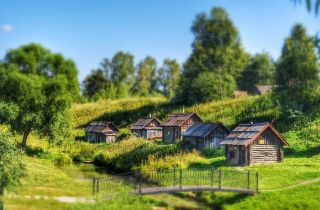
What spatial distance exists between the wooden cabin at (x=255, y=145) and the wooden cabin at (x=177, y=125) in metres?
18.0

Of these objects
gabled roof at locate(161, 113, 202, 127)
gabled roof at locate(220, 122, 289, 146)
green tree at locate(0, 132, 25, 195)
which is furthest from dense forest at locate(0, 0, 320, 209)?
gabled roof at locate(161, 113, 202, 127)

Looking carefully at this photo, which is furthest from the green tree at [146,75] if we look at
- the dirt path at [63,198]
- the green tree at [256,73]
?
the dirt path at [63,198]

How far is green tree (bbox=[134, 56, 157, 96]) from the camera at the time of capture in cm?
12362

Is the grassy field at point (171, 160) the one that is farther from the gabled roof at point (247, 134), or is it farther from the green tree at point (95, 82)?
the green tree at point (95, 82)

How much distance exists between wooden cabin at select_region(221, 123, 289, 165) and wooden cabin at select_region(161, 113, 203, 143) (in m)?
18.0

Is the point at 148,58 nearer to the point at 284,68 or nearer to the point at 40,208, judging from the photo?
the point at 284,68

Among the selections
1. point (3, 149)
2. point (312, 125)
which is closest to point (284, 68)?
point (312, 125)

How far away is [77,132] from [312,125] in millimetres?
39768

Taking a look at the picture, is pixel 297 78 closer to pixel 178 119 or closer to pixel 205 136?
pixel 178 119

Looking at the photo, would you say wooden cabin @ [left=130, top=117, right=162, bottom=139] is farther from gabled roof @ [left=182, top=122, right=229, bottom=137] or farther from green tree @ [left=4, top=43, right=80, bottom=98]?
green tree @ [left=4, top=43, right=80, bottom=98]

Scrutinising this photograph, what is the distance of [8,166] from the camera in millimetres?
29594

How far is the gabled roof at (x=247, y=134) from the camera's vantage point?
42.9m

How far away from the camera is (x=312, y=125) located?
193 ft

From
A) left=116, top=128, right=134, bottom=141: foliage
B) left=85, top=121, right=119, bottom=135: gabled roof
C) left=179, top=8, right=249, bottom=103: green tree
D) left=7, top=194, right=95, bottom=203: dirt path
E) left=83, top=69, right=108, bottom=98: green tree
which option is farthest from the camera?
left=83, top=69, right=108, bottom=98: green tree
